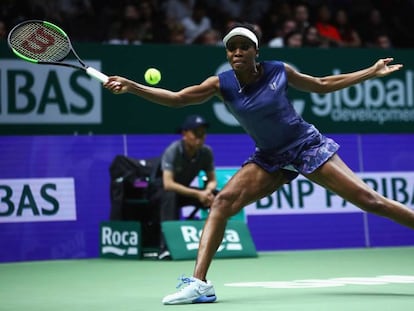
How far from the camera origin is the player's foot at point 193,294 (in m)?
7.31

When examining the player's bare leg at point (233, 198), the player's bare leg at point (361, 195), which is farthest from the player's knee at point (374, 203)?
the player's bare leg at point (233, 198)

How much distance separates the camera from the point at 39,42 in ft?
26.3

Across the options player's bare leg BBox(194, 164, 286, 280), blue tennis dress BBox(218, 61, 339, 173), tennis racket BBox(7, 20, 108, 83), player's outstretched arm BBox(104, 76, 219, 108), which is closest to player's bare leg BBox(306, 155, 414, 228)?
blue tennis dress BBox(218, 61, 339, 173)

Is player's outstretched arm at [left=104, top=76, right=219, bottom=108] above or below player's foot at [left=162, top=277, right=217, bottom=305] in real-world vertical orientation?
above

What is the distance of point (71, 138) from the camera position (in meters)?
12.5

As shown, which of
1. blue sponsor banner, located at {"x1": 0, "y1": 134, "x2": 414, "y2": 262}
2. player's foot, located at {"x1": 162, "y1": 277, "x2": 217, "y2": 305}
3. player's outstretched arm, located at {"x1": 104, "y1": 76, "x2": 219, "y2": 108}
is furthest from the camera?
blue sponsor banner, located at {"x1": 0, "y1": 134, "x2": 414, "y2": 262}

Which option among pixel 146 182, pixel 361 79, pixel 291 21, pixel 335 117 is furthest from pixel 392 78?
pixel 361 79

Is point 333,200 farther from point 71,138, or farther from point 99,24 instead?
point 99,24

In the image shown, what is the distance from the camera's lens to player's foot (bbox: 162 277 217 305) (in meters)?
7.31

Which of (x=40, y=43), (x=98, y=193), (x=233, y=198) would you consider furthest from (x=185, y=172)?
(x=233, y=198)

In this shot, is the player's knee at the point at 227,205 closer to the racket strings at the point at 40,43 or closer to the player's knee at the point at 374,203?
the player's knee at the point at 374,203

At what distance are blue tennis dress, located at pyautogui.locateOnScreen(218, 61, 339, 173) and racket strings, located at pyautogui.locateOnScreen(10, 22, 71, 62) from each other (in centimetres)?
128

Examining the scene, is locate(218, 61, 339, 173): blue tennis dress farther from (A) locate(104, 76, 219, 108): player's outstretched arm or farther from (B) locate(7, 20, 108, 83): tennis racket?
(B) locate(7, 20, 108, 83): tennis racket

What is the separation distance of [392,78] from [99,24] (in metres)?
4.19
